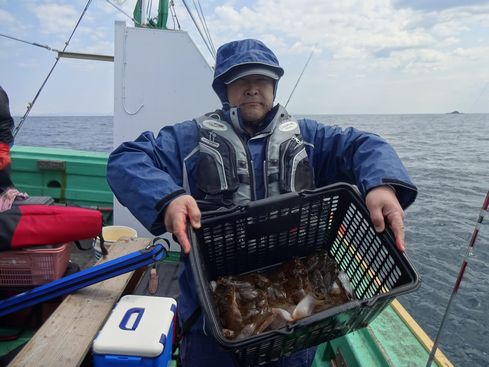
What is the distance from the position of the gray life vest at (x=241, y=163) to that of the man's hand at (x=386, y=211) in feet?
1.64

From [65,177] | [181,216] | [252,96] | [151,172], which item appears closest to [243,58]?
[252,96]

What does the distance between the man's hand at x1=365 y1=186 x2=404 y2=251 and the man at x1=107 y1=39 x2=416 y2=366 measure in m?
0.10

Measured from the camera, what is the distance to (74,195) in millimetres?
5109

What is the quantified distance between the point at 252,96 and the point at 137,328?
1463mm

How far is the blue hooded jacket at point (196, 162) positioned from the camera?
150cm

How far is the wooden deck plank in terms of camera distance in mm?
1831

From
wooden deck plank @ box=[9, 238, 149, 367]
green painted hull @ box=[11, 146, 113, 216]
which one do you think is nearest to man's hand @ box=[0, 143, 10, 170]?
wooden deck plank @ box=[9, 238, 149, 367]

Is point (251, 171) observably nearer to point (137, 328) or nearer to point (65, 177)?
point (137, 328)

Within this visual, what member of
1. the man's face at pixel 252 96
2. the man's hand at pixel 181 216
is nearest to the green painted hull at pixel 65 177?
the man's face at pixel 252 96

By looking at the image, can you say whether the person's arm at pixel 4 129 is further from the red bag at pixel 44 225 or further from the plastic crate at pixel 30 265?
the plastic crate at pixel 30 265

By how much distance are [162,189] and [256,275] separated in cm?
69

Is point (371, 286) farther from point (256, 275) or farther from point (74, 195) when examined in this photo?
point (74, 195)

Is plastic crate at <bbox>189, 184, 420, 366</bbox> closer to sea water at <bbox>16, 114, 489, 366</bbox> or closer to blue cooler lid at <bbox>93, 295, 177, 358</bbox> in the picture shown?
blue cooler lid at <bbox>93, 295, 177, 358</bbox>

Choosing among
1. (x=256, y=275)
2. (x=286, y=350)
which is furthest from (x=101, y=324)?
(x=286, y=350)
